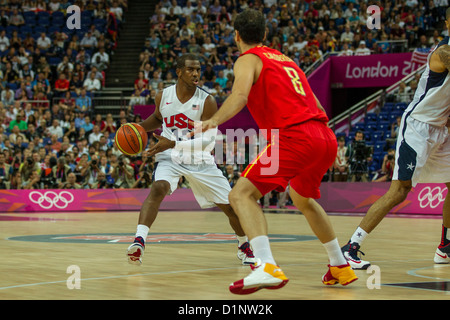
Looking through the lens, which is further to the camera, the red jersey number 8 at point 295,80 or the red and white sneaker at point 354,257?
the red and white sneaker at point 354,257

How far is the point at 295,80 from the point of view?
5379 mm

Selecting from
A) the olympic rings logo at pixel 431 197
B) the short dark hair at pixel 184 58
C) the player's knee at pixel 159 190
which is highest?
the short dark hair at pixel 184 58

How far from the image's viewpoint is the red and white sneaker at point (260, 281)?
4680 mm

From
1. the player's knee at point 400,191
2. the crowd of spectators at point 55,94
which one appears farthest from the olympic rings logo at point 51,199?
the player's knee at point 400,191

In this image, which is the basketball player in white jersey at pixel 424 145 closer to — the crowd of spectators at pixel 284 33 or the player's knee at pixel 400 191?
the player's knee at pixel 400 191

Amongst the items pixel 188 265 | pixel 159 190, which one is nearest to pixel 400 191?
pixel 188 265

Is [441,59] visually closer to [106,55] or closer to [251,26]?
[251,26]

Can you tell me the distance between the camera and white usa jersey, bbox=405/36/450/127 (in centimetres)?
688

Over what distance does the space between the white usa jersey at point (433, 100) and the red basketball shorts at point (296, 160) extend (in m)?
1.99

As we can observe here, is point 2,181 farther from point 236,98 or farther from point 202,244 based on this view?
point 236,98

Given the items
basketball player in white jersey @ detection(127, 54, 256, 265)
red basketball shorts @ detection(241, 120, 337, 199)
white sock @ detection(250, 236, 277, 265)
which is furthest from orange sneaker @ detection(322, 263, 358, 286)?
basketball player in white jersey @ detection(127, 54, 256, 265)

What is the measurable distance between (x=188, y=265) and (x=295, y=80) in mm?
2337

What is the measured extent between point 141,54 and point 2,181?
805 centimetres

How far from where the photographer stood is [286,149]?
5195 mm
